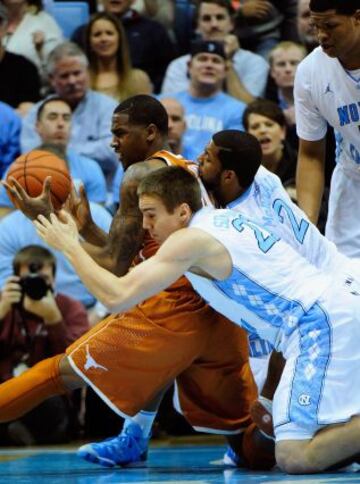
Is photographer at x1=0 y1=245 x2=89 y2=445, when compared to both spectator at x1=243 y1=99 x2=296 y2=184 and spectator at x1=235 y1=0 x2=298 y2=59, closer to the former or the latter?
spectator at x1=243 y1=99 x2=296 y2=184

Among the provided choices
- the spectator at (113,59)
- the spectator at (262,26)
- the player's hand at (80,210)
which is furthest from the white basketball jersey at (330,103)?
the spectator at (262,26)

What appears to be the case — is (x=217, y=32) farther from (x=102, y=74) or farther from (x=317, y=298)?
(x=317, y=298)

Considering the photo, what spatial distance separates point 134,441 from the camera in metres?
5.77

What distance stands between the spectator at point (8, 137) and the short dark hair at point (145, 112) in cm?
381

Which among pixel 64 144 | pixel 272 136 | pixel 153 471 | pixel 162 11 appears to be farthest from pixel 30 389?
pixel 162 11

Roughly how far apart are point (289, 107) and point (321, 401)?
16.6 feet

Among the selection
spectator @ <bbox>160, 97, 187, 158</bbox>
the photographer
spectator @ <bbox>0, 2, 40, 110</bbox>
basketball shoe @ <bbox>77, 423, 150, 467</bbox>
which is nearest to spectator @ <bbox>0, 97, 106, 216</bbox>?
Answer: spectator @ <bbox>160, 97, 187, 158</bbox>

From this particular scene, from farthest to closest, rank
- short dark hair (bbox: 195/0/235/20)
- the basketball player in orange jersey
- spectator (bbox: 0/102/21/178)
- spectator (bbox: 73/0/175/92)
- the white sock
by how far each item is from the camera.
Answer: spectator (bbox: 73/0/175/92)
short dark hair (bbox: 195/0/235/20)
spectator (bbox: 0/102/21/178)
the white sock
the basketball player in orange jersey

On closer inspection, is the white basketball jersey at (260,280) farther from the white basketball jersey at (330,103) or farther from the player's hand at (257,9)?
the player's hand at (257,9)

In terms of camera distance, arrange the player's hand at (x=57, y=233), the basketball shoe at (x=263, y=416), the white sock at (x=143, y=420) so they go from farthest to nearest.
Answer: the white sock at (x=143, y=420)
the basketball shoe at (x=263, y=416)
the player's hand at (x=57, y=233)

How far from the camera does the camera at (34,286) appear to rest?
7637 millimetres

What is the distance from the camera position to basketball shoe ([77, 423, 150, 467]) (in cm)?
562

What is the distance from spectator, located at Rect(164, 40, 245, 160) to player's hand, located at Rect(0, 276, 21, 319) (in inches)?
88.9

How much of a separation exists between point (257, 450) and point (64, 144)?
4.05m
